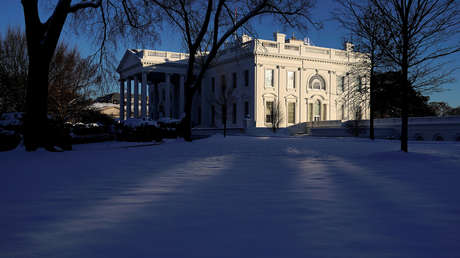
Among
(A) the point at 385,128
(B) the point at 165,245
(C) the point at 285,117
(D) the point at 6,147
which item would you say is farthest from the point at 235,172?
(C) the point at 285,117

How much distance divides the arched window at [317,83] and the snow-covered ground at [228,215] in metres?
43.2

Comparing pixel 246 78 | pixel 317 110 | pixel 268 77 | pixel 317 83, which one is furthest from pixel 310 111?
pixel 246 78

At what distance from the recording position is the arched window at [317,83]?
156 ft

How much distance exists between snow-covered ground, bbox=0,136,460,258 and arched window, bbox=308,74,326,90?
43.2 meters

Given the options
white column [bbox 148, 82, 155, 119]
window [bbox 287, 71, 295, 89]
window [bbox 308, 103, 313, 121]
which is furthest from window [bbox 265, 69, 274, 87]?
white column [bbox 148, 82, 155, 119]

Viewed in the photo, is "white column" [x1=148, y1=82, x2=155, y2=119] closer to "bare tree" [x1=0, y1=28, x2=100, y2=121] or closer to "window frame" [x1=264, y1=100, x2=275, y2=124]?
"window frame" [x1=264, y1=100, x2=275, y2=124]

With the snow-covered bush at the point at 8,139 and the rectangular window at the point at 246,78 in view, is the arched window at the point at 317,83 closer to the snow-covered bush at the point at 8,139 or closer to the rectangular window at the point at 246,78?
the rectangular window at the point at 246,78

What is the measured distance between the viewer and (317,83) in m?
48.0

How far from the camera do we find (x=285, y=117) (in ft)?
150

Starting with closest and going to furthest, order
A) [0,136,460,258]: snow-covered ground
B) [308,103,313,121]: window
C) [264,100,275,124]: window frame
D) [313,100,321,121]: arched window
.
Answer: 1. [0,136,460,258]: snow-covered ground
2. [264,100,275,124]: window frame
3. [308,103,313,121]: window
4. [313,100,321,121]: arched window

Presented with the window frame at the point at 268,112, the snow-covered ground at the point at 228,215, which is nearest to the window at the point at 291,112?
the window frame at the point at 268,112

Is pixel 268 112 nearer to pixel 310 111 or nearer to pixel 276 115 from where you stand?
pixel 276 115

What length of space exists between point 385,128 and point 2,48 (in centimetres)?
2891

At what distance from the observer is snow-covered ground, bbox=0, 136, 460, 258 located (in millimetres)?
2250
